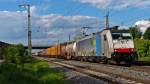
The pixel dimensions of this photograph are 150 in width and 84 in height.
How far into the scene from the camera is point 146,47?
60000 millimetres

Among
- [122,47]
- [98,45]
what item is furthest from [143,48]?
[122,47]

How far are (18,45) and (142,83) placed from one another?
29.7 m

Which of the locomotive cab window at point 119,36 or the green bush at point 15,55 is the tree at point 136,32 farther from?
the locomotive cab window at point 119,36

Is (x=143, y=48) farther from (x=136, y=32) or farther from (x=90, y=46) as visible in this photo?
(x=136, y=32)

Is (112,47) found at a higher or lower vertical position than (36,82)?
higher

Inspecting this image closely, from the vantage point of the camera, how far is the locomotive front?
35.3m

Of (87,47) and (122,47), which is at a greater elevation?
(87,47)

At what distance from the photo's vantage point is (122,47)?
3581cm

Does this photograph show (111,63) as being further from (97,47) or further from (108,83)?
(108,83)

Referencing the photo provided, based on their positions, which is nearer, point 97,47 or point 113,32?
point 113,32

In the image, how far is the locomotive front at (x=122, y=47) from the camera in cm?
3528

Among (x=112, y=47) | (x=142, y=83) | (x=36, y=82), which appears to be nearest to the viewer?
(x=36, y=82)

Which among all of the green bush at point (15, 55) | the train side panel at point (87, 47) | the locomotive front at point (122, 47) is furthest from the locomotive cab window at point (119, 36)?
the green bush at point (15, 55)

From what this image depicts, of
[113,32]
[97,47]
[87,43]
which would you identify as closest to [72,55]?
[87,43]
